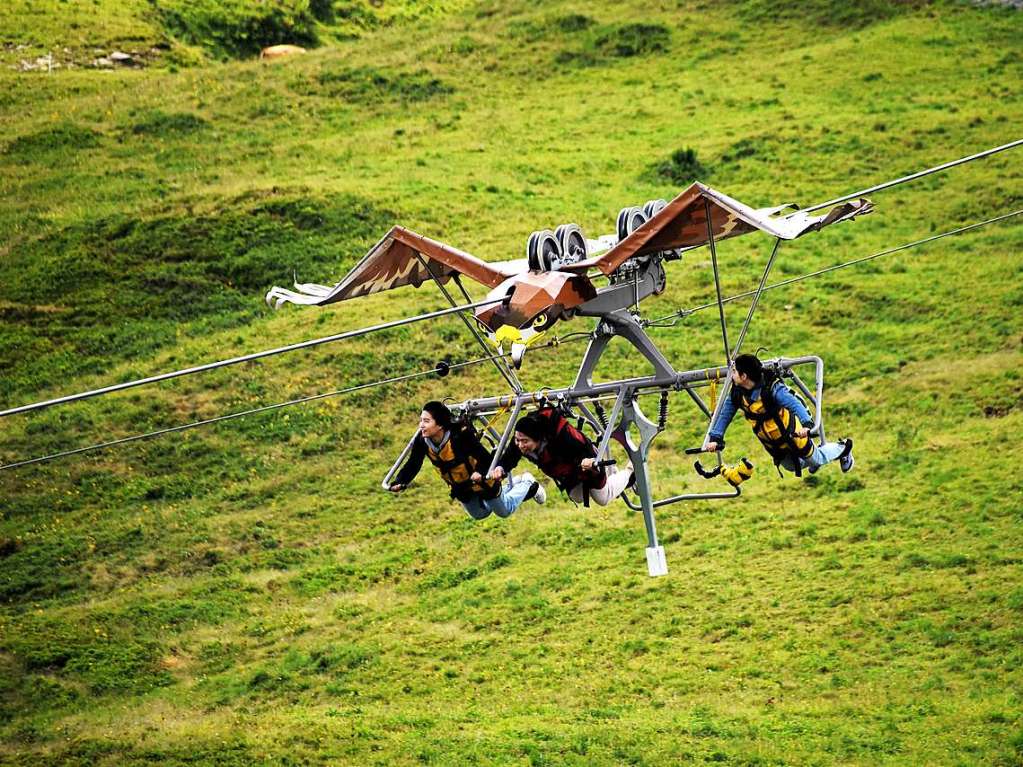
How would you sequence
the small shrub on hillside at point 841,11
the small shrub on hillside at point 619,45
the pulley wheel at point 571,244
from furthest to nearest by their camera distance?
the small shrub on hillside at point 619,45 < the small shrub on hillside at point 841,11 < the pulley wheel at point 571,244

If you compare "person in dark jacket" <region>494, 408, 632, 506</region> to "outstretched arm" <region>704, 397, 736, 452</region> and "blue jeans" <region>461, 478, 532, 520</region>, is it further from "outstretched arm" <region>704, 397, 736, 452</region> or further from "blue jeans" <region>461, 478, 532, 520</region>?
"outstretched arm" <region>704, 397, 736, 452</region>

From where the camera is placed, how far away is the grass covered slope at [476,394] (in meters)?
26.8

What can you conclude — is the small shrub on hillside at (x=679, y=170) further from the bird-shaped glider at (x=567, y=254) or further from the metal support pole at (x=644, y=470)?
the metal support pole at (x=644, y=470)

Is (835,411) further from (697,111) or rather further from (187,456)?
(697,111)

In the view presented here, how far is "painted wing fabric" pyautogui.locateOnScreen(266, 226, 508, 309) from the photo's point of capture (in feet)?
62.4

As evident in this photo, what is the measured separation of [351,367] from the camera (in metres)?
41.4

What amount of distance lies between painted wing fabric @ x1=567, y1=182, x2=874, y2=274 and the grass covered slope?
34.9ft

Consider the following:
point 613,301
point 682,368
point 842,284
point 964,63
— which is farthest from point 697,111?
point 613,301

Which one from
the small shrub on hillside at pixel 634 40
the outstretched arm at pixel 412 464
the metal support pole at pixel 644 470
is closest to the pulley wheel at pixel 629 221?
the metal support pole at pixel 644 470

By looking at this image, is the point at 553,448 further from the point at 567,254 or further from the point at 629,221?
the point at 629,221

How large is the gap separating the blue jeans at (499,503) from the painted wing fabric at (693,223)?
322cm

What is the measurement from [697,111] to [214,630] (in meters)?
36.0

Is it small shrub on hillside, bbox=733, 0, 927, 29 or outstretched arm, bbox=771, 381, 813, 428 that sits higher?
outstretched arm, bbox=771, 381, 813, 428

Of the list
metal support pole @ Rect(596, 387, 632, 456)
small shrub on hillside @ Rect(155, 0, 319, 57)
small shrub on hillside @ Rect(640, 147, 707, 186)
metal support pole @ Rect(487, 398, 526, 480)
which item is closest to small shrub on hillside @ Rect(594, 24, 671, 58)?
small shrub on hillside @ Rect(640, 147, 707, 186)
